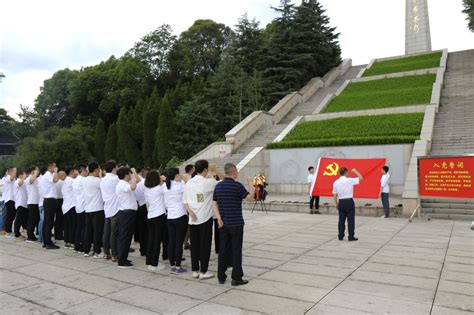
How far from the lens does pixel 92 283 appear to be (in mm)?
5426

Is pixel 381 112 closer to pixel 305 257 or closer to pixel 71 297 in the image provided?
pixel 305 257

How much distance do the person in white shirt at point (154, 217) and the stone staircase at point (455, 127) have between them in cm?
866

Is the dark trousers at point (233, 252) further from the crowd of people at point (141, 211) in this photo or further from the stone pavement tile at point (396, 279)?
the stone pavement tile at point (396, 279)

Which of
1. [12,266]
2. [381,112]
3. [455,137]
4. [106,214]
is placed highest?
[381,112]

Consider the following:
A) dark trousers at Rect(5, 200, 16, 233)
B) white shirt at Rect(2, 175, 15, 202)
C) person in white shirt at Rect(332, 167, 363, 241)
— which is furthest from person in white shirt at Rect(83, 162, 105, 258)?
person in white shirt at Rect(332, 167, 363, 241)

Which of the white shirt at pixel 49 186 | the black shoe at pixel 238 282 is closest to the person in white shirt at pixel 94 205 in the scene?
the white shirt at pixel 49 186

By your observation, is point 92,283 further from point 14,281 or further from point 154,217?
point 154,217

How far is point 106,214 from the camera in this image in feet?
22.5

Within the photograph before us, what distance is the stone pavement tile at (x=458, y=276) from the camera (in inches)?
207

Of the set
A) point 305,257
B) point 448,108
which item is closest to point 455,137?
point 448,108

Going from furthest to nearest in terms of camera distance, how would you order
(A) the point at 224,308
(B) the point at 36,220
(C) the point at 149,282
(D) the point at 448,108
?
(D) the point at 448,108
(B) the point at 36,220
(C) the point at 149,282
(A) the point at 224,308

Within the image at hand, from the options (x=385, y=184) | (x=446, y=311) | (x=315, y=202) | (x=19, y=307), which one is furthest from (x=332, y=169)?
(x=19, y=307)

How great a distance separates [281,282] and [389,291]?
1412mm

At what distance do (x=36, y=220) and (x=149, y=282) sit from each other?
495 centimetres
